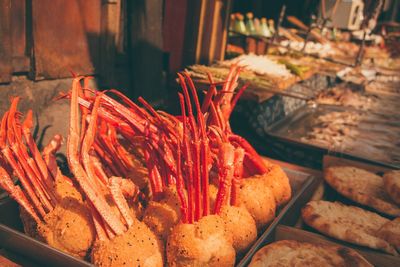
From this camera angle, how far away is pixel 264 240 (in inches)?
84.2

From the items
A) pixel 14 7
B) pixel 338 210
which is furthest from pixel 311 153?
pixel 14 7

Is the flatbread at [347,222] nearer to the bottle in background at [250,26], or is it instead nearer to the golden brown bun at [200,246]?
the golden brown bun at [200,246]

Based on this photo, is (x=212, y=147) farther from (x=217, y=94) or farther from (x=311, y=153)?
(x=311, y=153)

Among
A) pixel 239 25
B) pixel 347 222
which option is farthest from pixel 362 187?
pixel 239 25

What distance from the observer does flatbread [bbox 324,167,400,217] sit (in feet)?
9.02

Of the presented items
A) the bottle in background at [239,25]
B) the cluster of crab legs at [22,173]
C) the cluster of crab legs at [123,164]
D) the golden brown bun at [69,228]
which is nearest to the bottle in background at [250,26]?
the bottle in background at [239,25]

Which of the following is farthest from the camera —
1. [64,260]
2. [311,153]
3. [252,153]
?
[311,153]

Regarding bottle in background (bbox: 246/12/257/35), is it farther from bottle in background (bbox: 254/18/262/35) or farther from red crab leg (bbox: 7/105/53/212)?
red crab leg (bbox: 7/105/53/212)

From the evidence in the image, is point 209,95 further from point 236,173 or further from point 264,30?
point 264,30

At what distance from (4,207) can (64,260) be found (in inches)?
Answer: 29.3

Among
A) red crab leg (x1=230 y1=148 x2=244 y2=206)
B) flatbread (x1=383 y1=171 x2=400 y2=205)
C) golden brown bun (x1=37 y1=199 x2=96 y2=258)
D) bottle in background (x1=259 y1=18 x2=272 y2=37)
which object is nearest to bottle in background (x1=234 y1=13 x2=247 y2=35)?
bottle in background (x1=259 y1=18 x2=272 y2=37)

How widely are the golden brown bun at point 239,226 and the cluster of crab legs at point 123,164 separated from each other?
49mm

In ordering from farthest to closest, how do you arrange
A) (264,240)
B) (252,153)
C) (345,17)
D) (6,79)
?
(345,17) < (6,79) < (252,153) < (264,240)

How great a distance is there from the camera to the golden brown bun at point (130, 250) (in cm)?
179
